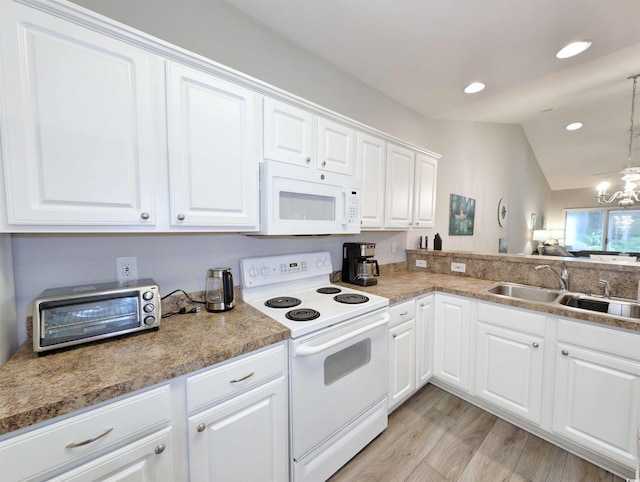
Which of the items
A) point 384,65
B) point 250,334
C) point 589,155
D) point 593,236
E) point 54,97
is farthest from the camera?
point 593,236

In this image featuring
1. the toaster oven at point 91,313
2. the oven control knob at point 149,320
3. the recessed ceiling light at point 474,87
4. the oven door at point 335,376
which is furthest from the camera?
the recessed ceiling light at point 474,87

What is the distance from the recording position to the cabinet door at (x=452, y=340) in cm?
195

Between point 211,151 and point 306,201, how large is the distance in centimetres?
59

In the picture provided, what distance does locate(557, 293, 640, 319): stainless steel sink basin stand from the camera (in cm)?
158

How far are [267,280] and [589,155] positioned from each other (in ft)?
26.4

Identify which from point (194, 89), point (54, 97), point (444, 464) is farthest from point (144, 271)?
point (444, 464)

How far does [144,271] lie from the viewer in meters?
1.33

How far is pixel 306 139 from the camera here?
1.58 metres

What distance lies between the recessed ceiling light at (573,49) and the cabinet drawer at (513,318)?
1965 millimetres

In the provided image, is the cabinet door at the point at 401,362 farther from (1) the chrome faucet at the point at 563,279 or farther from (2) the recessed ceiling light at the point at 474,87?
(2) the recessed ceiling light at the point at 474,87

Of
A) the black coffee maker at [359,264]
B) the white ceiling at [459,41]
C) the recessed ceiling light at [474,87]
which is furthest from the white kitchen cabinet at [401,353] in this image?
the recessed ceiling light at [474,87]

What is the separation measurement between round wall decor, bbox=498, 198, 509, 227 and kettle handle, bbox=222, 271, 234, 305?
17.6 ft

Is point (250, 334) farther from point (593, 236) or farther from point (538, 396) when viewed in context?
point (593, 236)

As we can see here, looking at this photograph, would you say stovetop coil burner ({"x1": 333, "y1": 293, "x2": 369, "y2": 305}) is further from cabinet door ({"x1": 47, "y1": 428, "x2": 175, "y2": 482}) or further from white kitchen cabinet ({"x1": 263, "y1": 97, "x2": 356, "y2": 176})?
cabinet door ({"x1": 47, "y1": 428, "x2": 175, "y2": 482})
